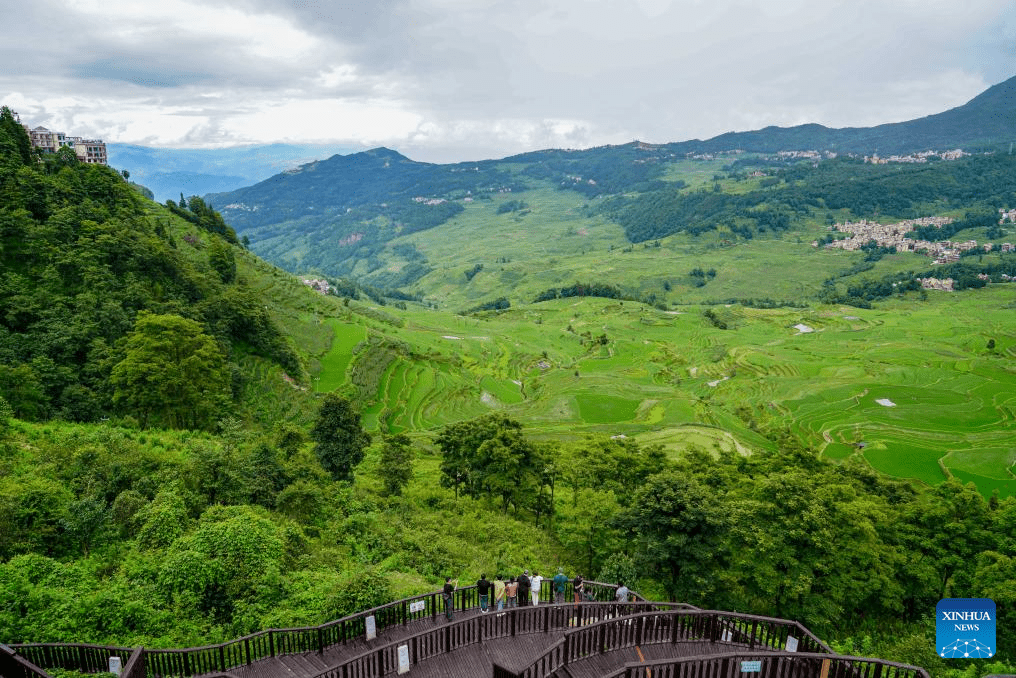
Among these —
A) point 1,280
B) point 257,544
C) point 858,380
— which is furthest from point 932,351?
point 1,280

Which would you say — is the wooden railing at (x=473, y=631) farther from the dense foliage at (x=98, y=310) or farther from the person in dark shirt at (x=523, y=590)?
the dense foliage at (x=98, y=310)

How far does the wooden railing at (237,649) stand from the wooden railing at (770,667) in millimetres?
6932

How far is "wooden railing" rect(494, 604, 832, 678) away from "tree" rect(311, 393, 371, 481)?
23.0 m

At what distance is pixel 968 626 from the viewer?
445 inches

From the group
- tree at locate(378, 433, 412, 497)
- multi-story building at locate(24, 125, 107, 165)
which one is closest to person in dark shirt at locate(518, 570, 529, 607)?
tree at locate(378, 433, 412, 497)

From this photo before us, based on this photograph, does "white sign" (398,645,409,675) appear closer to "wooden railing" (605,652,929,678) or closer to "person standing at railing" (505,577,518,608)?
"person standing at railing" (505,577,518,608)

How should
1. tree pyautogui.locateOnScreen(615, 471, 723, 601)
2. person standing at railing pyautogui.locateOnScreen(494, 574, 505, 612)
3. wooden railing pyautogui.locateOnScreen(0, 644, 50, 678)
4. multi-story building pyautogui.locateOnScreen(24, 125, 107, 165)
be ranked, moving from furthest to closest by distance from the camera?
1. multi-story building pyautogui.locateOnScreen(24, 125, 107, 165)
2. tree pyautogui.locateOnScreen(615, 471, 723, 601)
3. person standing at railing pyautogui.locateOnScreen(494, 574, 505, 612)
4. wooden railing pyautogui.locateOnScreen(0, 644, 50, 678)

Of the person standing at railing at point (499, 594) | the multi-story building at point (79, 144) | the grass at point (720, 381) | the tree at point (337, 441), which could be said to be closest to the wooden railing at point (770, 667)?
the person standing at railing at point (499, 594)

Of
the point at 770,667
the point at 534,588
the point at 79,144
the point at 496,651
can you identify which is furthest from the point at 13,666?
the point at 79,144

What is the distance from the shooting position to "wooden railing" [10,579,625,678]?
13547 mm

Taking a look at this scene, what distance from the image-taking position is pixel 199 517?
23.1 metres

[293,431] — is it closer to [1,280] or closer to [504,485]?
[504,485]

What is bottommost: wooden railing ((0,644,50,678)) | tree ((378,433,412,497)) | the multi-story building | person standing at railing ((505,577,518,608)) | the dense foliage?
tree ((378,433,412,497))

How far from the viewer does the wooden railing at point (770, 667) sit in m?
12.5
